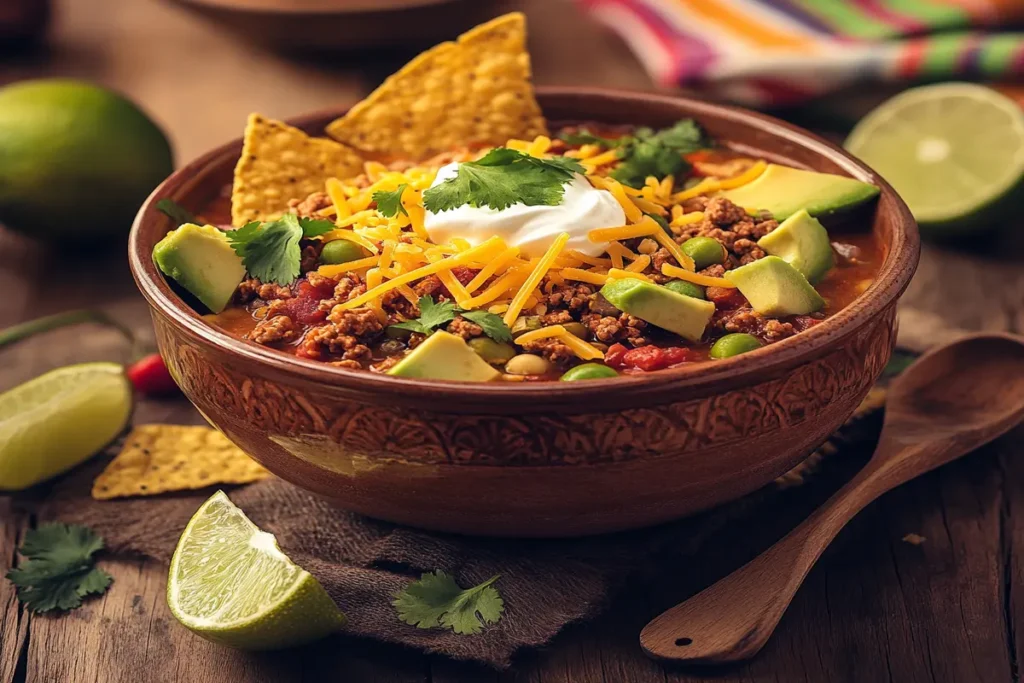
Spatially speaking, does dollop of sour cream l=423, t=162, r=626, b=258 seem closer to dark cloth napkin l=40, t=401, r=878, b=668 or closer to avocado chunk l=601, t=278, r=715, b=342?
avocado chunk l=601, t=278, r=715, b=342

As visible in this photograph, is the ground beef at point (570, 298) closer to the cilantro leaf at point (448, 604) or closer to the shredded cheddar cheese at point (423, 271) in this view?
the shredded cheddar cheese at point (423, 271)

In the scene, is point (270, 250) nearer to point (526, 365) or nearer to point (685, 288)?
point (526, 365)

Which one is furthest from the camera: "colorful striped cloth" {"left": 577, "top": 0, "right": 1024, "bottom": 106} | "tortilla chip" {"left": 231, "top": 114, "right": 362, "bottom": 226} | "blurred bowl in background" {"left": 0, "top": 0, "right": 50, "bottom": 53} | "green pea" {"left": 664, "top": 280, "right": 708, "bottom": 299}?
"blurred bowl in background" {"left": 0, "top": 0, "right": 50, "bottom": 53}

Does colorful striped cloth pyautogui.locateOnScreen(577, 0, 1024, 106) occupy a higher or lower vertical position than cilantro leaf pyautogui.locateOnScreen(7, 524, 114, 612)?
higher

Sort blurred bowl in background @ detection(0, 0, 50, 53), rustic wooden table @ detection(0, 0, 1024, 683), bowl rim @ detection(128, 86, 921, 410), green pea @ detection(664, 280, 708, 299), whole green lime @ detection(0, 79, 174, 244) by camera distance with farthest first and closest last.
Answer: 1. blurred bowl in background @ detection(0, 0, 50, 53)
2. whole green lime @ detection(0, 79, 174, 244)
3. green pea @ detection(664, 280, 708, 299)
4. rustic wooden table @ detection(0, 0, 1024, 683)
5. bowl rim @ detection(128, 86, 921, 410)

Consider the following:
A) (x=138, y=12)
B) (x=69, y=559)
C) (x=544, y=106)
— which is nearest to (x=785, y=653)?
(x=69, y=559)

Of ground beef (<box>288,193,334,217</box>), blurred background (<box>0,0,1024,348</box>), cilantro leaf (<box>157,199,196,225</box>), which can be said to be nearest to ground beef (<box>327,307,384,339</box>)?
ground beef (<box>288,193,334,217</box>)

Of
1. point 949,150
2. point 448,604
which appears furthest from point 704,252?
point 949,150
